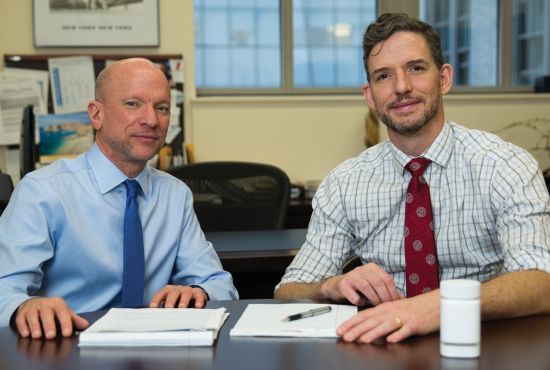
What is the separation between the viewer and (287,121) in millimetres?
4488

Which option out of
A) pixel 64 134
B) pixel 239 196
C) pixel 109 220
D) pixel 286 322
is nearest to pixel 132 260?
pixel 109 220

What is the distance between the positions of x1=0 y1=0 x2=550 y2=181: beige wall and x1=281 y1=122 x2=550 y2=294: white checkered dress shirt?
2.43 meters

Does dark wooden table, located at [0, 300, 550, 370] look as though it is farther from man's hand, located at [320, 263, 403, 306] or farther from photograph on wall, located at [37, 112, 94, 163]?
photograph on wall, located at [37, 112, 94, 163]

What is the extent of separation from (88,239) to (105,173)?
16 centimetres

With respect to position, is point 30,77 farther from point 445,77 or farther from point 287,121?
point 445,77

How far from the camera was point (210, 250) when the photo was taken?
200 cm

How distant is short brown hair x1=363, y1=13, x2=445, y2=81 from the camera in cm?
196

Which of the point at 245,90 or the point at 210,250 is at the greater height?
the point at 245,90

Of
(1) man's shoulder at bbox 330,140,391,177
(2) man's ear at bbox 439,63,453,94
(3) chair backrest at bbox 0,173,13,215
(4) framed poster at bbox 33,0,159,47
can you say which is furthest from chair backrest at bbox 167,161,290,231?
(4) framed poster at bbox 33,0,159,47

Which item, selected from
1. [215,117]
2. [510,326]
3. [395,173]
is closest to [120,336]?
[510,326]

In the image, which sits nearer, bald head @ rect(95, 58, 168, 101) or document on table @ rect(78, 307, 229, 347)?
document on table @ rect(78, 307, 229, 347)

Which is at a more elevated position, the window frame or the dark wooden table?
the window frame

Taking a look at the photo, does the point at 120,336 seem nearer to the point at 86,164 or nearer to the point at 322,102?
the point at 86,164

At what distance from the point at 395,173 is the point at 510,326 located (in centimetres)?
69
